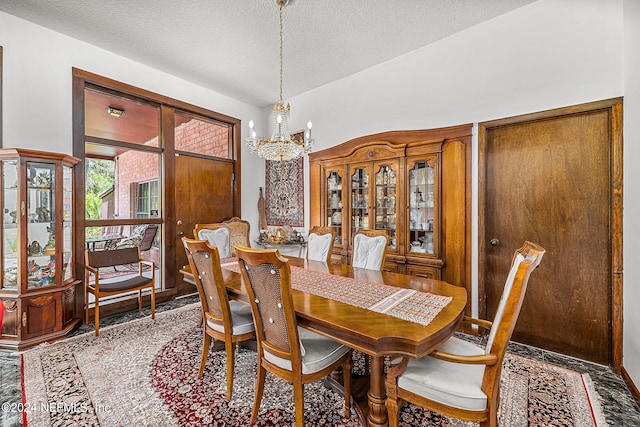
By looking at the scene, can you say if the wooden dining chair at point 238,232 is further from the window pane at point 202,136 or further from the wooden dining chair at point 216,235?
the window pane at point 202,136

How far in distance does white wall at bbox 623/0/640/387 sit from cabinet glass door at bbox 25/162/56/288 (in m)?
4.90

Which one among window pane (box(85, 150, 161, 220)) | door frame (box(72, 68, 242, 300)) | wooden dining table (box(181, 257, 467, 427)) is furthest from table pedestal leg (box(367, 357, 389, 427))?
window pane (box(85, 150, 161, 220))

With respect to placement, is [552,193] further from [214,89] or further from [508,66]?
[214,89]

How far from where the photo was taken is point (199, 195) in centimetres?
436

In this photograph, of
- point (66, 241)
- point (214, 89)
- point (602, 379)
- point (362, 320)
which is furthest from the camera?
point (214, 89)

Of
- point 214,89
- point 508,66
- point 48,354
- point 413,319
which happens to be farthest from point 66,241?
point 508,66

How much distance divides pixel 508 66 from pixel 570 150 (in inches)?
38.0

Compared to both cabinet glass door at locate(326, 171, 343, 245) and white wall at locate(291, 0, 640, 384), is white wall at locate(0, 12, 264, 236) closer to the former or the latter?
cabinet glass door at locate(326, 171, 343, 245)

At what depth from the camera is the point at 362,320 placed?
142 centimetres

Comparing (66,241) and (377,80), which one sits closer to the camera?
(66,241)

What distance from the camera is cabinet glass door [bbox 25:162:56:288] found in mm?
2670

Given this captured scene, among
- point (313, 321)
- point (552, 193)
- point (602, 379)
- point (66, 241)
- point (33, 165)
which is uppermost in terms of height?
point (33, 165)

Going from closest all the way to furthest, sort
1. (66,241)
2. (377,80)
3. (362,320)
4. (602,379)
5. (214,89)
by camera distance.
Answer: (362,320) → (602,379) → (66,241) → (377,80) → (214,89)

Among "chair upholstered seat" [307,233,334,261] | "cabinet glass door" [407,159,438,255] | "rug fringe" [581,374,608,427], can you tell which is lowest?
"rug fringe" [581,374,608,427]
